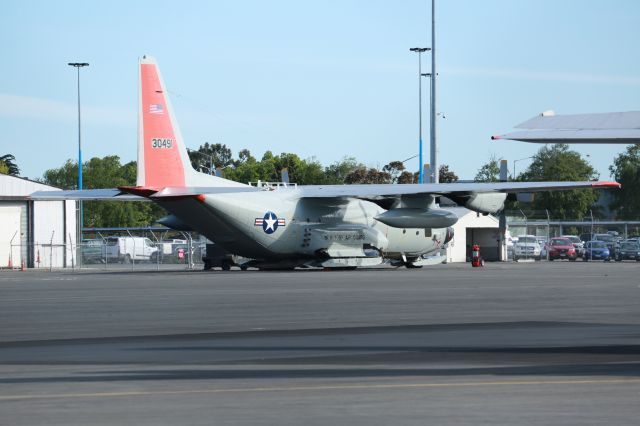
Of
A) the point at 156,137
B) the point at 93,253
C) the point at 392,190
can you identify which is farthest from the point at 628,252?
the point at 156,137

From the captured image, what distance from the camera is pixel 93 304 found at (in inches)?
943

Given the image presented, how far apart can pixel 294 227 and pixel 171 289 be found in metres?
15.6

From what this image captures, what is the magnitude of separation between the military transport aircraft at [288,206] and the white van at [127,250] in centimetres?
2085

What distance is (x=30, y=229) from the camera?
59.7m

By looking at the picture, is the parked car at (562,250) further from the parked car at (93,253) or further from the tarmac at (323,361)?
the tarmac at (323,361)

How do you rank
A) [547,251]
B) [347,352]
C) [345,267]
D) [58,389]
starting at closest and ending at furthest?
[58,389]
[347,352]
[345,267]
[547,251]

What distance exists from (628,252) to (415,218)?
28337mm

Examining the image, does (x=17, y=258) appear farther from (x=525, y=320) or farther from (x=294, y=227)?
(x=525, y=320)

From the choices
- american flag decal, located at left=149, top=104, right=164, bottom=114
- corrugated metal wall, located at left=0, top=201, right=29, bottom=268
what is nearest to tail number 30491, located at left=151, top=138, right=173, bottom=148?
american flag decal, located at left=149, top=104, right=164, bottom=114

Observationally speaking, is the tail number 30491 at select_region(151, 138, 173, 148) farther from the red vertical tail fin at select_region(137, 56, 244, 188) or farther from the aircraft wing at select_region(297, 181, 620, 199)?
the aircraft wing at select_region(297, 181, 620, 199)

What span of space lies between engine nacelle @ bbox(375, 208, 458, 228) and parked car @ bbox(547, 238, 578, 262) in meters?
25.1

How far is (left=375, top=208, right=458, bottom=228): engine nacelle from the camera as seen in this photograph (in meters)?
45.6

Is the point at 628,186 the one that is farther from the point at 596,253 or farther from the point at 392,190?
the point at 392,190

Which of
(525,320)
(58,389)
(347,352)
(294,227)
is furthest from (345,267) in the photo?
(58,389)
